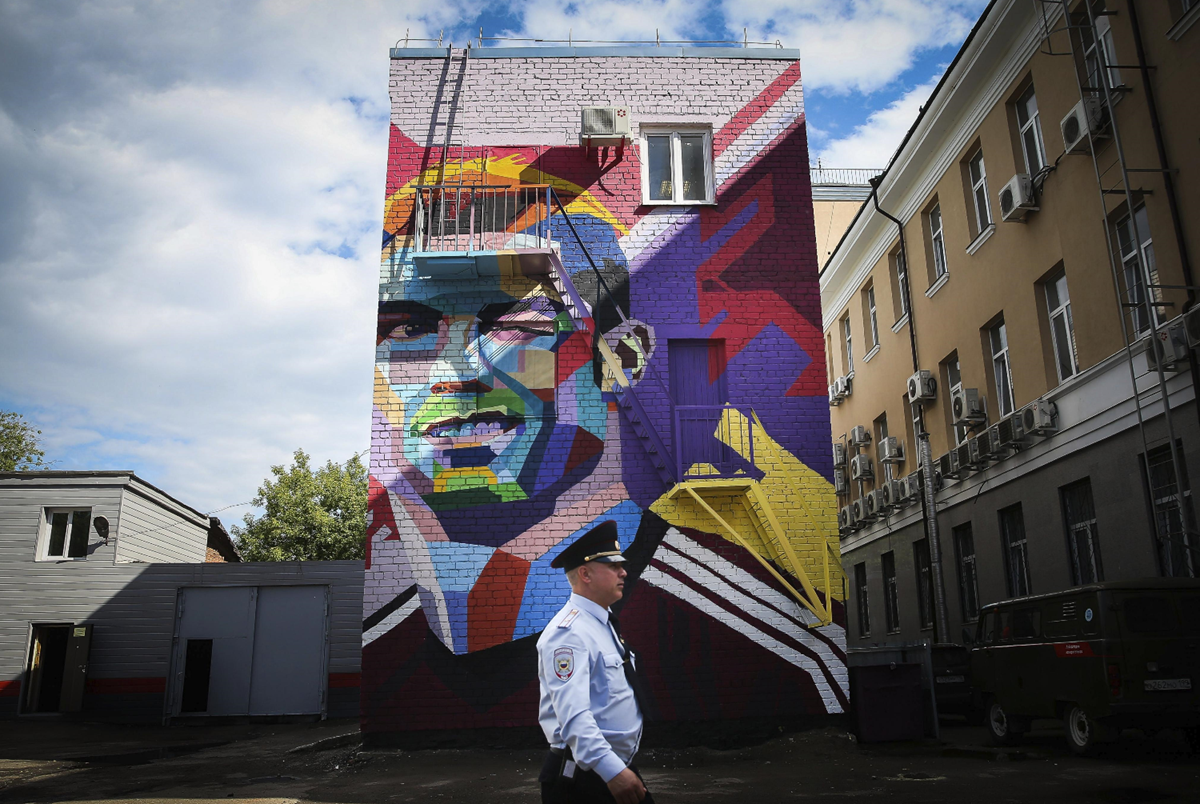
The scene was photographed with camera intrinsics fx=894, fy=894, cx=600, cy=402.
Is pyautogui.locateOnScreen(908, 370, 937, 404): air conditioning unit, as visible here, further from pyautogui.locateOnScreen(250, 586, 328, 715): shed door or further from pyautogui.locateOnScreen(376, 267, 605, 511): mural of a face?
pyautogui.locateOnScreen(250, 586, 328, 715): shed door

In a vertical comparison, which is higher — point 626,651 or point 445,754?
point 626,651

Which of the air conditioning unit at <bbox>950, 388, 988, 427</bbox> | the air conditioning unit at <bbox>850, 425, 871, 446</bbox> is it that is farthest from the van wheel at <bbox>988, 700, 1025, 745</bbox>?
the air conditioning unit at <bbox>850, 425, 871, 446</bbox>

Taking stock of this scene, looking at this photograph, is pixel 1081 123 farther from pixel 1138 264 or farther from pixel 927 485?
pixel 927 485

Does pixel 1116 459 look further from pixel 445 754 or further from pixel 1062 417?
pixel 445 754

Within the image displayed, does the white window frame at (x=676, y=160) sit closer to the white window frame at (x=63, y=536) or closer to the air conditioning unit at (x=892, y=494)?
the air conditioning unit at (x=892, y=494)

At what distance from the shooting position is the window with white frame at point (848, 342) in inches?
958

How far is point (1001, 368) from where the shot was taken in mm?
16125

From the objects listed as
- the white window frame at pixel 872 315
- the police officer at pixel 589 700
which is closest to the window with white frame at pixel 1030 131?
the white window frame at pixel 872 315

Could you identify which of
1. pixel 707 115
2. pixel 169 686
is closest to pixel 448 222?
pixel 707 115

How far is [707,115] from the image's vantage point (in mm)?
→ 13297

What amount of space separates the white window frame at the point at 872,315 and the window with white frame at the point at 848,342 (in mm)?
1470

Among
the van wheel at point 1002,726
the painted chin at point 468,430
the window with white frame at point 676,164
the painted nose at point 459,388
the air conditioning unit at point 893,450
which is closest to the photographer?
the van wheel at point 1002,726

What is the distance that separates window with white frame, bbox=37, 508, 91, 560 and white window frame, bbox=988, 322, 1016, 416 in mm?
19225

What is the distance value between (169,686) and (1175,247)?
18843mm
